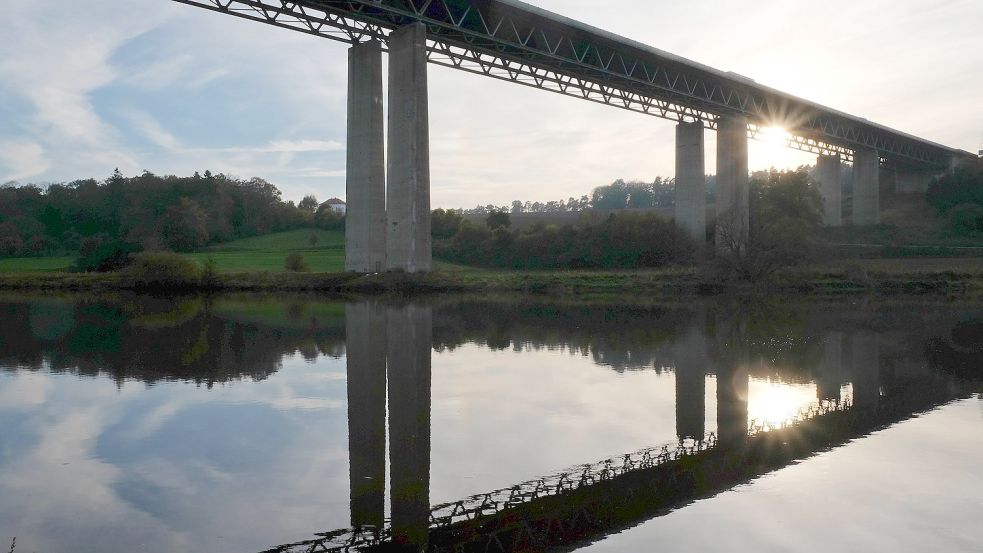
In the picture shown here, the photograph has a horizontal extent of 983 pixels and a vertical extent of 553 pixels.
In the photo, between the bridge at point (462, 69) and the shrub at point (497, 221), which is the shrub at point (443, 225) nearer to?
the shrub at point (497, 221)

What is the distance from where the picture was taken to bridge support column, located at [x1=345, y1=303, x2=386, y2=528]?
6.10 meters

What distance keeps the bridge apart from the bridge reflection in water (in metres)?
24.6

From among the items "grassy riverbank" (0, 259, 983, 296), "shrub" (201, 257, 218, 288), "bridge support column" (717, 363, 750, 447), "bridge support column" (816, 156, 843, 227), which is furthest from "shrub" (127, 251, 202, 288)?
"bridge support column" (816, 156, 843, 227)

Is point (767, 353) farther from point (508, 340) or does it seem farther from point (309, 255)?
point (309, 255)

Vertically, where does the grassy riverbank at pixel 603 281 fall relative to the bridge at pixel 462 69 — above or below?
below

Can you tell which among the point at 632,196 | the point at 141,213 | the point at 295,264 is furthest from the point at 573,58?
the point at 632,196

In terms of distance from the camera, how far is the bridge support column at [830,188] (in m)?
74.8

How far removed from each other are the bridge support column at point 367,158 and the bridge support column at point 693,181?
27066 mm

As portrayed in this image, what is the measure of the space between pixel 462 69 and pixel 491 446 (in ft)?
122

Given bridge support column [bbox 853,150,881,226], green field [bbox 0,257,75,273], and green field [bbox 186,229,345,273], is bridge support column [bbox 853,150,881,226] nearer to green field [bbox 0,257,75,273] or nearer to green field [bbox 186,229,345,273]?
green field [bbox 186,229,345,273]

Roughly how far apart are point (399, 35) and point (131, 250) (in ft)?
116

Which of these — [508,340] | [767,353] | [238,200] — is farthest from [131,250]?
[767,353]

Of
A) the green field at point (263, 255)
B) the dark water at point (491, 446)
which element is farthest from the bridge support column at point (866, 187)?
the dark water at point (491, 446)

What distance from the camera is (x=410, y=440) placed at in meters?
8.16
